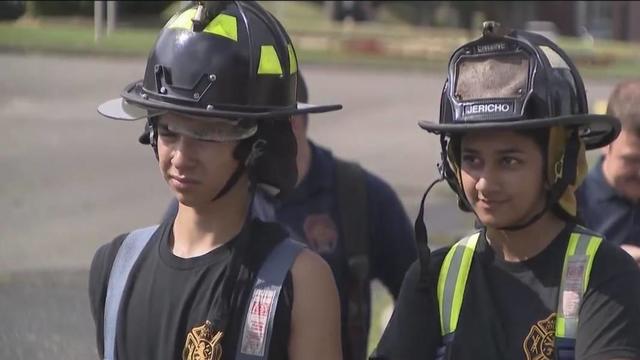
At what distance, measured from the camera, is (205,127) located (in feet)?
9.56

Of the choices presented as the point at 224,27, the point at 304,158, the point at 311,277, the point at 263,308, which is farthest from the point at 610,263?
the point at 304,158

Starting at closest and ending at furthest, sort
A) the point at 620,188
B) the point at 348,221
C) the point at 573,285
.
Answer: the point at 573,285, the point at 348,221, the point at 620,188

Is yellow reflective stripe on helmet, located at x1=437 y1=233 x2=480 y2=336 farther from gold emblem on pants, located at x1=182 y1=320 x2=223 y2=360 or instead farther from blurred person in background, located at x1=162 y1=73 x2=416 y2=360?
blurred person in background, located at x1=162 y1=73 x2=416 y2=360

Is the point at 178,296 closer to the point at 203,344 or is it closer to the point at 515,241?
the point at 203,344

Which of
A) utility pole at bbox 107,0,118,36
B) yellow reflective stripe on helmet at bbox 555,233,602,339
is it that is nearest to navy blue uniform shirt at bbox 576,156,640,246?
yellow reflective stripe on helmet at bbox 555,233,602,339

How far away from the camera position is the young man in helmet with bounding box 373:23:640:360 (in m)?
2.74

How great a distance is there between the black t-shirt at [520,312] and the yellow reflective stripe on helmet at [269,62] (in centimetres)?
58

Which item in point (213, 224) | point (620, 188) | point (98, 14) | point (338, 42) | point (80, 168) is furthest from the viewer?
point (338, 42)

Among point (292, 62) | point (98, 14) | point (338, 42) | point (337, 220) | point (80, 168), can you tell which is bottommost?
point (338, 42)

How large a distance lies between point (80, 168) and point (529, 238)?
12.4 metres

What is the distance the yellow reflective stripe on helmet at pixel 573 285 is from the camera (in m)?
2.73

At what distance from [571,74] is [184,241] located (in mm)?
991

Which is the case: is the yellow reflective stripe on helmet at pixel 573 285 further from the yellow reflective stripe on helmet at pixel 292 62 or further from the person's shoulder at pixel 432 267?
the yellow reflective stripe on helmet at pixel 292 62

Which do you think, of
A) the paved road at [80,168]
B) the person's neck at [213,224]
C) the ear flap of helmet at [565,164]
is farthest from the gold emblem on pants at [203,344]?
the paved road at [80,168]
